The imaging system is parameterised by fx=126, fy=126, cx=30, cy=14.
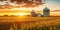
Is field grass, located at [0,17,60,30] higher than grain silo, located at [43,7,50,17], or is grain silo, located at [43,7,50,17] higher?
grain silo, located at [43,7,50,17]

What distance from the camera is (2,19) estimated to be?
4.74 feet

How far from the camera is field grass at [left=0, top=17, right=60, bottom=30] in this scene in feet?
4.75

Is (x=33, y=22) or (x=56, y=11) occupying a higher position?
(x=56, y=11)

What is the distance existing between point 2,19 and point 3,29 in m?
0.12

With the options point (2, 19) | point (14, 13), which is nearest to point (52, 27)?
point (14, 13)

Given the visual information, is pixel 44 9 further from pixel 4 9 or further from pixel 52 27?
pixel 4 9

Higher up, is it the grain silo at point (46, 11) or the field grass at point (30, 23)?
the grain silo at point (46, 11)

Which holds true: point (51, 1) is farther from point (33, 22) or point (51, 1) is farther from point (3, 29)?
point (3, 29)

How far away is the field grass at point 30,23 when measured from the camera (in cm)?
145

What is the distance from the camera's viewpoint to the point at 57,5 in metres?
1.50

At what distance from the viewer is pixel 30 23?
1.45m

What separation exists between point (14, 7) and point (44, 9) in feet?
1.17

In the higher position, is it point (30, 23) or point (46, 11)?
point (46, 11)

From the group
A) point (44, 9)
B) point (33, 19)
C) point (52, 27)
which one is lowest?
point (52, 27)
